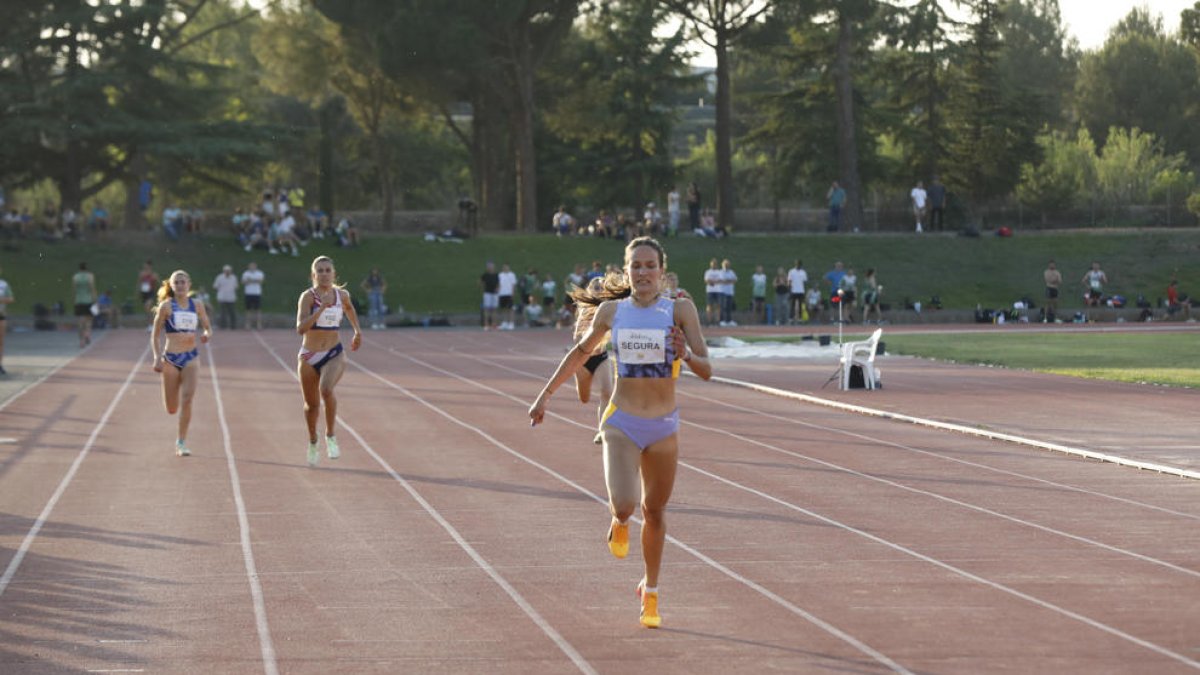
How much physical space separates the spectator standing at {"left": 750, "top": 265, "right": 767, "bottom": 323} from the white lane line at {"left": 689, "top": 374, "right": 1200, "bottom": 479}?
2056 centimetres

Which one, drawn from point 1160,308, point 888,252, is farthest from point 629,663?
point 888,252

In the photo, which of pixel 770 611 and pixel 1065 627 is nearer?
pixel 1065 627

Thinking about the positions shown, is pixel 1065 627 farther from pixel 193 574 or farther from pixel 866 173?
pixel 866 173

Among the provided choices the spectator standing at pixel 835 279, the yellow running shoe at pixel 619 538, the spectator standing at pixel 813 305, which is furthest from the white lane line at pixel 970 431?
the spectator standing at pixel 813 305

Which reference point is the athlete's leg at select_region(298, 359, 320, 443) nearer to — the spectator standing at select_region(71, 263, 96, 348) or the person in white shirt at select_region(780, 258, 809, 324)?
the spectator standing at select_region(71, 263, 96, 348)

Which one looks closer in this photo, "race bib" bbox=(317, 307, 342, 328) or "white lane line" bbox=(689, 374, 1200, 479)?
"white lane line" bbox=(689, 374, 1200, 479)

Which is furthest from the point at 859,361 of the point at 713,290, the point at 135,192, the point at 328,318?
the point at 135,192

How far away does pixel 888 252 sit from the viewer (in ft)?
179

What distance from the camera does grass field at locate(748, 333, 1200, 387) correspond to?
2534cm

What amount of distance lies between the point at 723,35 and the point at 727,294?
19.7 m

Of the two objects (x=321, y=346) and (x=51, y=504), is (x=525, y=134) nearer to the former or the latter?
(x=321, y=346)

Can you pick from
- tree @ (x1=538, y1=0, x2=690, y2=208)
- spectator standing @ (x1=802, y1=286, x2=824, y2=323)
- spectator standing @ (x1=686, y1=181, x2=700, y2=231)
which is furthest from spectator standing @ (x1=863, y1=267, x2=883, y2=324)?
tree @ (x1=538, y1=0, x2=690, y2=208)

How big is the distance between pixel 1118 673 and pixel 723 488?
6632mm

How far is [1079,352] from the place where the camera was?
1228 inches
